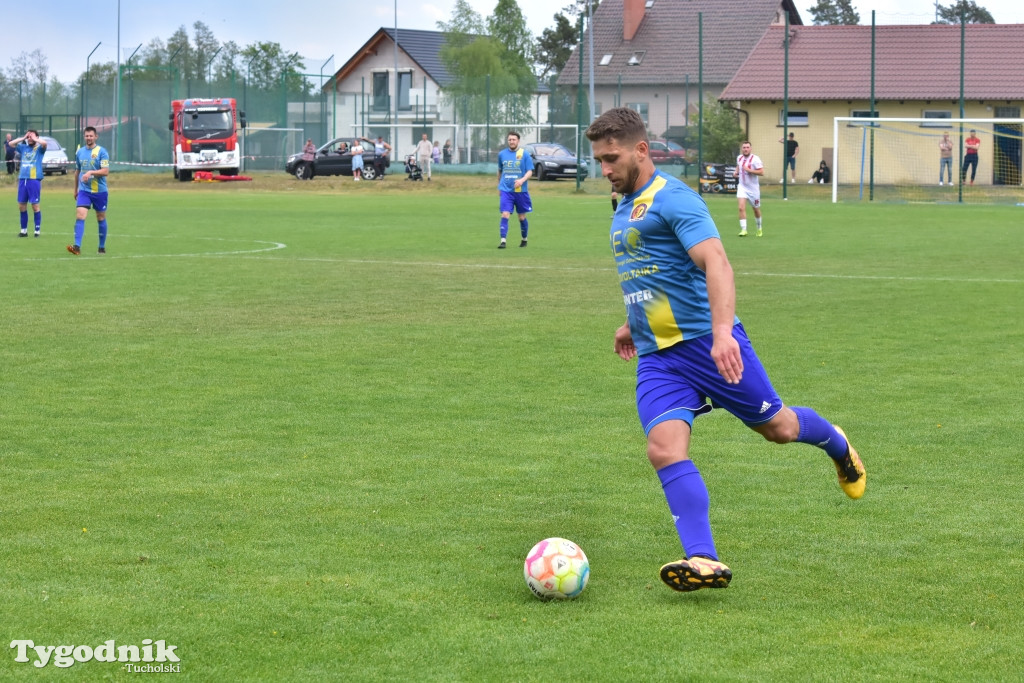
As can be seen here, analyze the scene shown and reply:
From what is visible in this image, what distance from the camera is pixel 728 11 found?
69812mm

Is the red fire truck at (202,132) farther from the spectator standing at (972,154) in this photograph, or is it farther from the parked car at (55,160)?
the spectator standing at (972,154)

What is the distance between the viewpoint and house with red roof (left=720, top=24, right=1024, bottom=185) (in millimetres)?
47375

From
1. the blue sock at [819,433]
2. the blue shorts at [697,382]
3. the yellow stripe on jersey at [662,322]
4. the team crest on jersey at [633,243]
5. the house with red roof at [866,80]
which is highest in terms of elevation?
the house with red roof at [866,80]

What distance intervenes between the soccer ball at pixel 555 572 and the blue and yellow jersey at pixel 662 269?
3.01ft

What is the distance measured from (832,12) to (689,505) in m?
101

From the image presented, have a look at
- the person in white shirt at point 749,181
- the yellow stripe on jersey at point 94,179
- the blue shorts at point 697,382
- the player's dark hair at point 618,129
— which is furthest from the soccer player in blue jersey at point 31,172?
the blue shorts at point 697,382

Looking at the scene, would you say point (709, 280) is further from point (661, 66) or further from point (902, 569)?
point (661, 66)

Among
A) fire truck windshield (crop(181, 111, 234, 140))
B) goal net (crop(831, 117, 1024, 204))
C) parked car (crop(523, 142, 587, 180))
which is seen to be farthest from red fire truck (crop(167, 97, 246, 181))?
goal net (crop(831, 117, 1024, 204))

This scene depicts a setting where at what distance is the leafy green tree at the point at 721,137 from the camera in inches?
1875

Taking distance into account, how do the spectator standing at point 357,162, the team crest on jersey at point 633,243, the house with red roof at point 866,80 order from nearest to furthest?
the team crest on jersey at point 633,243 < the house with red roof at point 866,80 < the spectator standing at point 357,162

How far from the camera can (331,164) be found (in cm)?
5203

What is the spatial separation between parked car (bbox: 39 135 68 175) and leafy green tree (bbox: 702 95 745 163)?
24957mm

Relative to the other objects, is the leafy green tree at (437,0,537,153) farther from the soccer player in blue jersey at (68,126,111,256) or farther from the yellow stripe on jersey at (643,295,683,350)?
the yellow stripe on jersey at (643,295,683,350)

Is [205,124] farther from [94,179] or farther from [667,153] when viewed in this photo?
[94,179]
